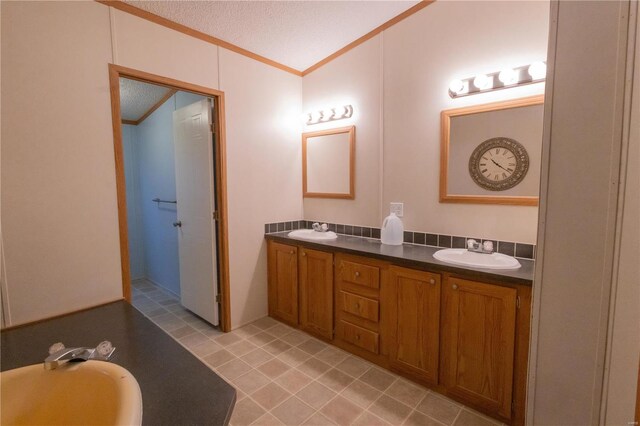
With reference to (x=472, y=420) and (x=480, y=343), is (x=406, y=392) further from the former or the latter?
(x=480, y=343)

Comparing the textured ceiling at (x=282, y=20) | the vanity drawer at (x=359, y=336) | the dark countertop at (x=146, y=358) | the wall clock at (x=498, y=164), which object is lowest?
the vanity drawer at (x=359, y=336)

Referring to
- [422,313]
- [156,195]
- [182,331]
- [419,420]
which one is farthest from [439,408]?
[156,195]

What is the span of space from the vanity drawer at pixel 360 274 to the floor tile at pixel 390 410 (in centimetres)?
69

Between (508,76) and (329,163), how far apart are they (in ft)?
5.10

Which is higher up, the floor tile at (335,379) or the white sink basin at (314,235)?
the white sink basin at (314,235)

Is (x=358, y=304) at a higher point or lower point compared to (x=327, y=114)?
lower

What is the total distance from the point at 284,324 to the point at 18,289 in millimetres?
1905

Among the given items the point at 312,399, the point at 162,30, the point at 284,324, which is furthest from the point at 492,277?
the point at 162,30

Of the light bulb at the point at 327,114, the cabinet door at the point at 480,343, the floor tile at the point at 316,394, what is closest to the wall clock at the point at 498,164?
the cabinet door at the point at 480,343

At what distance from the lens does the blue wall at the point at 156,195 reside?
3.38 m

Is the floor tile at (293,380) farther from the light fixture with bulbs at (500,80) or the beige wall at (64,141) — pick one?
the light fixture with bulbs at (500,80)

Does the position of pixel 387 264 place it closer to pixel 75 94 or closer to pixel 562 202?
pixel 562 202

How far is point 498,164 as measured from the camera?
186 centimetres

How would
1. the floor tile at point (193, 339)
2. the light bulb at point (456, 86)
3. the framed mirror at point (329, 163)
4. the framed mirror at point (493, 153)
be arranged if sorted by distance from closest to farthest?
the framed mirror at point (493, 153)
the light bulb at point (456, 86)
the floor tile at point (193, 339)
the framed mirror at point (329, 163)
